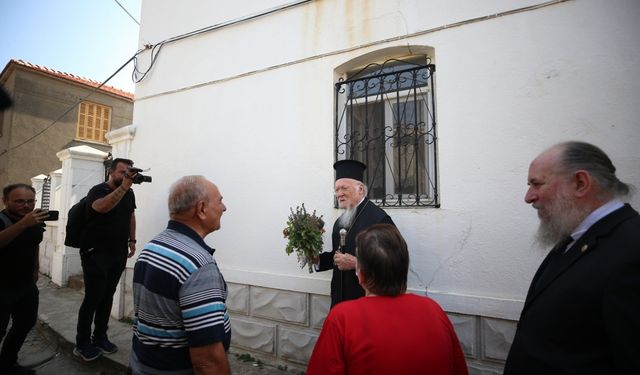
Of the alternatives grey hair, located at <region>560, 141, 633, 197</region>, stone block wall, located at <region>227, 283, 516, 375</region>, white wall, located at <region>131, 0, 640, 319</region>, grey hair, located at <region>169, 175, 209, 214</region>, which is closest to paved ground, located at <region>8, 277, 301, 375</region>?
stone block wall, located at <region>227, 283, 516, 375</region>

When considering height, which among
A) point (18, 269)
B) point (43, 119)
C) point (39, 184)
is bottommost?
point (18, 269)

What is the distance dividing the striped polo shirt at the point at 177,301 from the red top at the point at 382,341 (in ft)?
1.75

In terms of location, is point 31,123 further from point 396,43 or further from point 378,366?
point 378,366

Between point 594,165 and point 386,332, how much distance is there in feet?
4.05

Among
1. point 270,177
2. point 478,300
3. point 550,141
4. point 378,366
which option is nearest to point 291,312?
point 270,177

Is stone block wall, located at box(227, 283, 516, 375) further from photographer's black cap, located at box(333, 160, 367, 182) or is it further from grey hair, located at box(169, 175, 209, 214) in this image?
grey hair, located at box(169, 175, 209, 214)

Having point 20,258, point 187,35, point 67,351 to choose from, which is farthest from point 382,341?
point 187,35

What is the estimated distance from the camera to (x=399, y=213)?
3.22m

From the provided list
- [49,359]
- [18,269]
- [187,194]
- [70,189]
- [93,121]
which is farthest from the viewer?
[93,121]

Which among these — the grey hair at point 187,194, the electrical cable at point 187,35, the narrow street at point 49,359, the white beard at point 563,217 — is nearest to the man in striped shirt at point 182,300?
the grey hair at point 187,194

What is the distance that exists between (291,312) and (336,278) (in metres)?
1.02

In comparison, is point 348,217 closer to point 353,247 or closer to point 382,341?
point 353,247

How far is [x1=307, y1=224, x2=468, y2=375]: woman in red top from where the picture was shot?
137 cm

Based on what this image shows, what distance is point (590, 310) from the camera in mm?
1218
